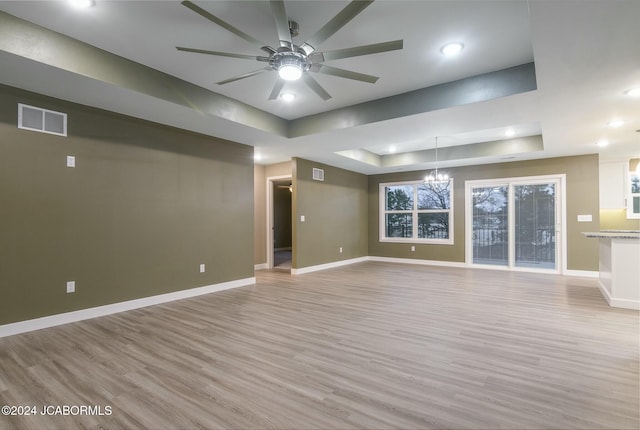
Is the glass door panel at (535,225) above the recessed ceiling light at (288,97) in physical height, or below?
below

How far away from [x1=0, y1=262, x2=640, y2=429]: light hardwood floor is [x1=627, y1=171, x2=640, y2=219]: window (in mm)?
3999

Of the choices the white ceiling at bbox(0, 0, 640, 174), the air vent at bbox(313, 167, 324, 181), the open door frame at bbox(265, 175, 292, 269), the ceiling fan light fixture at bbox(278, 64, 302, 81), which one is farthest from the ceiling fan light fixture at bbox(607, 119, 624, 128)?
the open door frame at bbox(265, 175, 292, 269)

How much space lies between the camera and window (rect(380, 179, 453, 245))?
8.28m

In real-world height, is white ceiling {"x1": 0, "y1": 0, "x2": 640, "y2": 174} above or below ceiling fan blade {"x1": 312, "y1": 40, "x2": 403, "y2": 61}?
above

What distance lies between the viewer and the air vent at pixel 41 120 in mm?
3320

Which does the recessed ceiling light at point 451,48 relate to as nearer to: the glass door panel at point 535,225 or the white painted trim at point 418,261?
the glass door panel at point 535,225

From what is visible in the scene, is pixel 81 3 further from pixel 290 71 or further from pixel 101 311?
pixel 101 311

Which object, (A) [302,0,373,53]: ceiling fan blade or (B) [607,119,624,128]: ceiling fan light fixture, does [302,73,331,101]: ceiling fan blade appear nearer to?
(A) [302,0,373,53]: ceiling fan blade

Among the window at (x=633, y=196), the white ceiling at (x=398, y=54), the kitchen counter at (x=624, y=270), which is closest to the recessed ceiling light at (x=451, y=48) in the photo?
the white ceiling at (x=398, y=54)

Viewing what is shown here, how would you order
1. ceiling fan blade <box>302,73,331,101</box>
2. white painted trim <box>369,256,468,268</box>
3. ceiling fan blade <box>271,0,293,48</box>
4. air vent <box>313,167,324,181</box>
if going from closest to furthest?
1. ceiling fan blade <box>271,0,293,48</box>
2. ceiling fan blade <box>302,73,331,101</box>
3. air vent <box>313,167,324,181</box>
4. white painted trim <box>369,256,468,268</box>

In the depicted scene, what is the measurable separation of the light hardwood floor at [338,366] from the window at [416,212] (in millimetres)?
4117

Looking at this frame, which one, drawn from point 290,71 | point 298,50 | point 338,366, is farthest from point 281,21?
point 338,366

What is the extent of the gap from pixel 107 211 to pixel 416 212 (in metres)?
7.31

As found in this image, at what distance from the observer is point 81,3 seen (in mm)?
2404
